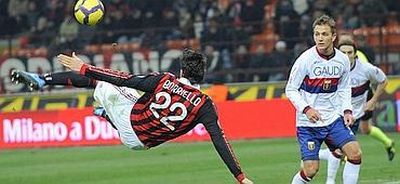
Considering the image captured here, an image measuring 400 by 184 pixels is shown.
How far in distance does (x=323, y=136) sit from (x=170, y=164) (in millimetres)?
6811

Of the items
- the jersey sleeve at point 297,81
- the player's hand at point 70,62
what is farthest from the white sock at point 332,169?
the player's hand at point 70,62

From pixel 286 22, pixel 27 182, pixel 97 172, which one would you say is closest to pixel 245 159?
pixel 97 172

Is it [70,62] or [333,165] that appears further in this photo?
[333,165]

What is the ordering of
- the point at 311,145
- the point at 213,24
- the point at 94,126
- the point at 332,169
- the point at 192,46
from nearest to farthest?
the point at 311,145 → the point at 332,169 → the point at 94,126 → the point at 192,46 → the point at 213,24

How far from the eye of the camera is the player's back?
11.7 m

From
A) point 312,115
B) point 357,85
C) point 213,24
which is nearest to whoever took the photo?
point 312,115

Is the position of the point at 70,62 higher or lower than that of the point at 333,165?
higher

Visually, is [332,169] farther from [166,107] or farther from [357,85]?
[166,107]

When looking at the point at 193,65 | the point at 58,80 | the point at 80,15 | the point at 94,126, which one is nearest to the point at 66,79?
the point at 58,80

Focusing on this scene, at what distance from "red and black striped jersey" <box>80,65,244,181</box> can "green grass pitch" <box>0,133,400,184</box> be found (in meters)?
3.47

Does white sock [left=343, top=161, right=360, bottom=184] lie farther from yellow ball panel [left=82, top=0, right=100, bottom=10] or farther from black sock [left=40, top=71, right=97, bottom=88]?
yellow ball panel [left=82, top=0, right=100, bottom=10]

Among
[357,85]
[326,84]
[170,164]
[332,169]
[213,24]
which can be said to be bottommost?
[170,164]

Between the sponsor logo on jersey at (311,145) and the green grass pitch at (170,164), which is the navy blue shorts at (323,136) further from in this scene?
the green grass pitch at (170,164)

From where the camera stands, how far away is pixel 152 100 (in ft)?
39.3
